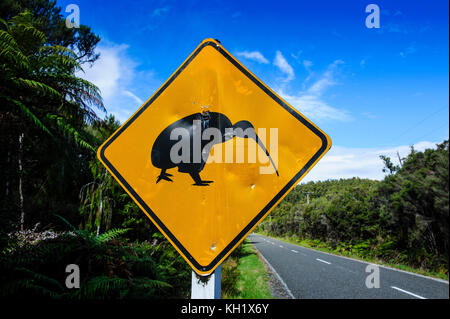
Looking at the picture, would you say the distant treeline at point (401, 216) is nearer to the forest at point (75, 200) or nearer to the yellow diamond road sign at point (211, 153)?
the forest at point (75, 200)

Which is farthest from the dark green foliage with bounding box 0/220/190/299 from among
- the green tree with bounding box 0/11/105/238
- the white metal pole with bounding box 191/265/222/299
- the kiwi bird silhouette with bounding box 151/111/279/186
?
the green tree with bounding box 0/11/105/238

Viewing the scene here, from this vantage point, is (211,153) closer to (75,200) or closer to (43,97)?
(43,97)

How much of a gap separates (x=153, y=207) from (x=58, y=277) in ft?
5.44

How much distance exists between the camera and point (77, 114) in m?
7.06

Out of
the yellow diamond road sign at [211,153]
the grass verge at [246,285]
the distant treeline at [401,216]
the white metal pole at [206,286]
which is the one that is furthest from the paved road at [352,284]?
the yellow diamond road sign at [211,153]

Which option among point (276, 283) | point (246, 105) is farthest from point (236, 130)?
point (276, 283)

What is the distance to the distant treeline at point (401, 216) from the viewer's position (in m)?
8.42

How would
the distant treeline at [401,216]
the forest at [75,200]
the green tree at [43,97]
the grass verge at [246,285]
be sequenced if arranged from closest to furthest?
1. the forest at [75,200]
2. the grass verge at [246,285]
3. the green tree at [43,97]
4. the distant treeline at [401,216]

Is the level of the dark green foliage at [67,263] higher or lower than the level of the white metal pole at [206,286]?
lower

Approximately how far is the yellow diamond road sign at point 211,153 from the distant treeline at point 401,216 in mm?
2361

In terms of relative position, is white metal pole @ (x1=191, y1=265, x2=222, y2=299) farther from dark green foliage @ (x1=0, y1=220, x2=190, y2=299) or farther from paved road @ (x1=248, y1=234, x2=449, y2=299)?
paved road @ (x1=248, y1=234, x2=449, y2=299)

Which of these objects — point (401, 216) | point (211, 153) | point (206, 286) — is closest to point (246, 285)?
point (206, 286)

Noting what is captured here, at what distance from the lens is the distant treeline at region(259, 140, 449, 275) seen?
332 inches

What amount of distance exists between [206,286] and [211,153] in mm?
610
